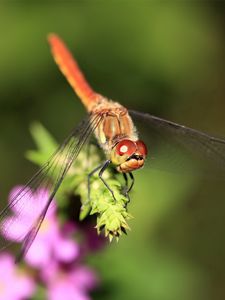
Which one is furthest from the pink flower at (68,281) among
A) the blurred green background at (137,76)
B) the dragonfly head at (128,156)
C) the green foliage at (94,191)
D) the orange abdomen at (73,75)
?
the blurred green background at (137,76)

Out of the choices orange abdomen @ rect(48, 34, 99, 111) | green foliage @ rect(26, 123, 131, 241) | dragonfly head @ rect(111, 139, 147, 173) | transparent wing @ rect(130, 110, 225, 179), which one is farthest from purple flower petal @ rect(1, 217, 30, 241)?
orange abdomen @ rect(48, 34, 99, 111)

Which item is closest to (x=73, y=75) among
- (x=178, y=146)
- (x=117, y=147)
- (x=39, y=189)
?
(x=178, y=146)

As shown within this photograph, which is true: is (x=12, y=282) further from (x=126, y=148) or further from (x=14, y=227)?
(x=126, y=148)

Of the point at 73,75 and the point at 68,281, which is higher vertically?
the point at 73,75

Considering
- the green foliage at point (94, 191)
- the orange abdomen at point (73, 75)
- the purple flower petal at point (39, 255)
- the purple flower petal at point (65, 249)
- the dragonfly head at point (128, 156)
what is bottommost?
the purple flower petal at point (39, 255)

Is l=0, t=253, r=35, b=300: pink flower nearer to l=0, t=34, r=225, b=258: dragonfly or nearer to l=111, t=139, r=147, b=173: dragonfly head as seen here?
l=0, t=34, r=225, b=258: dragonfly

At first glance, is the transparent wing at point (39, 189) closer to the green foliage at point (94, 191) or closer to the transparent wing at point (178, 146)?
the green foliage at point (94, 191)
